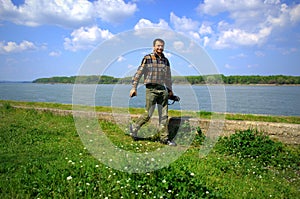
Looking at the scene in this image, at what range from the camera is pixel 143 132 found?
8.37 m

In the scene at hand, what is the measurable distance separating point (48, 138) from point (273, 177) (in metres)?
5.74

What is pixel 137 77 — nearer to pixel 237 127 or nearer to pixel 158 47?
pixel 158 47

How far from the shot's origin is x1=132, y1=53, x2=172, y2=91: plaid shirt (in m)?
7.03

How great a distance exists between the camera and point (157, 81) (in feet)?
23.5

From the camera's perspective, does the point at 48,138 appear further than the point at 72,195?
Yes

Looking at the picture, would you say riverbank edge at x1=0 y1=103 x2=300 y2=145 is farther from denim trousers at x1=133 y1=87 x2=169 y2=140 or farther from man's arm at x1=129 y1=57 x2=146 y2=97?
man's arm at x1=129 y1=57 x2=146 y2=97

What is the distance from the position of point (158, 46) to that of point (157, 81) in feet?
2.84

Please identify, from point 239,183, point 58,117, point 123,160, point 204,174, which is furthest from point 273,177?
point 58,117

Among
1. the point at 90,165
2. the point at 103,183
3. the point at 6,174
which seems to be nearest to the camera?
the point at 103,183

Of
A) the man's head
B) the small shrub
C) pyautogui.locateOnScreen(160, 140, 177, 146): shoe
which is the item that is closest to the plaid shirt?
the man's head

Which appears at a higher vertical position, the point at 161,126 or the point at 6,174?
the point at 161,126

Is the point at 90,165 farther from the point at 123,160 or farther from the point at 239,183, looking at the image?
the point at 239,183

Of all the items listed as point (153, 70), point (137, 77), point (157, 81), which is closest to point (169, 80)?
point (157, 81)

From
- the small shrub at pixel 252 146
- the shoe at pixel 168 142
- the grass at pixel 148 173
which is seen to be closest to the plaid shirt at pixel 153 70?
the shoe at pixel 168 142
